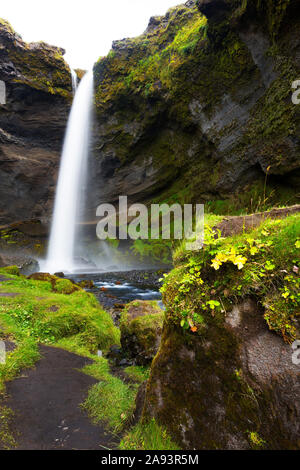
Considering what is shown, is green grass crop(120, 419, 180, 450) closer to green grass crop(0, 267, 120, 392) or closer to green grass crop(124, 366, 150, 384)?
green grass crop(124, 366, 150, 384)

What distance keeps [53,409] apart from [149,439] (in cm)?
159

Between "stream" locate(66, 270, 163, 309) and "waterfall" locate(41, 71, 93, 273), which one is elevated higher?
"waterfall" locate(41, 71, 93, 273)

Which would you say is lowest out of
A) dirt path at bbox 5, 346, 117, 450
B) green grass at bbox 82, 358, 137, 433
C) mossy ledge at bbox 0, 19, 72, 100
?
green grass at bbox 82, 358, 137, 433

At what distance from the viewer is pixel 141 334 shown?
17.3 ft

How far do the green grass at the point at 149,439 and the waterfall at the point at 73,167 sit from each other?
2598 centimetres

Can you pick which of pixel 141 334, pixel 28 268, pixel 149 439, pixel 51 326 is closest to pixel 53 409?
pixel 149 439

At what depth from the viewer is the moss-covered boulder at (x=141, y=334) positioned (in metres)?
5.04

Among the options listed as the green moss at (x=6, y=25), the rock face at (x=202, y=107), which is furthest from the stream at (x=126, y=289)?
the green moss at (x=6, y=25)

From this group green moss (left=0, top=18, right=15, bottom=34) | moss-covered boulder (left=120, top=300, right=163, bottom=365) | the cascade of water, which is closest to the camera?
moss-covered boulder (left=120, top=300, right=163, bottom=365)

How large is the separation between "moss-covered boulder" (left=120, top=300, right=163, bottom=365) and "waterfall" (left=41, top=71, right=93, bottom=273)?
2271 cm

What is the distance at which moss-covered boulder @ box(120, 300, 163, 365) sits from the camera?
504 cm

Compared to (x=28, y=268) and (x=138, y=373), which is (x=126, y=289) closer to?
(x=28, y=268)

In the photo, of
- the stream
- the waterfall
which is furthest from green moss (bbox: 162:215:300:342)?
the waterfall
